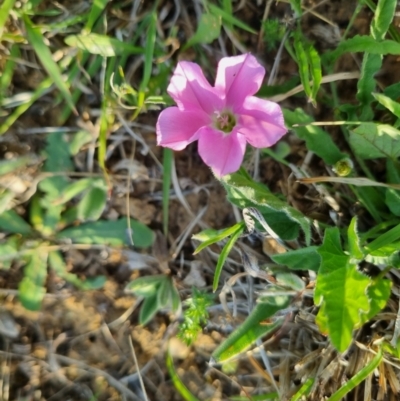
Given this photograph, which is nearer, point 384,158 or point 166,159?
point 384,158

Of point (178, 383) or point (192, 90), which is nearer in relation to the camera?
point (192, 90)

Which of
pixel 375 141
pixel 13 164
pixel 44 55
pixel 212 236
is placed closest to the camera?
pixel 375 141

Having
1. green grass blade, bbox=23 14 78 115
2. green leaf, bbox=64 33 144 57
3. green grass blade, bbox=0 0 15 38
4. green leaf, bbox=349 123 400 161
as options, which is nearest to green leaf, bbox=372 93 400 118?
green leaf, bbox=349 123 400 161

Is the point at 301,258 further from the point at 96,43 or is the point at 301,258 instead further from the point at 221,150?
the point at 96,43

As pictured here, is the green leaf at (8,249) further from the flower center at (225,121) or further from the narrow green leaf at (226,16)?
the narrow green leaf at (226,16)

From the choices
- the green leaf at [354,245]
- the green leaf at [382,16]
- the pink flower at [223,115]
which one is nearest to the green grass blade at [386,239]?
the green leaf at [354,245]

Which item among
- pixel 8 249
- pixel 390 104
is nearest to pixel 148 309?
pixel 8 249

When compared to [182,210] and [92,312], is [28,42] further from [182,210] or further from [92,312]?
[92,312]

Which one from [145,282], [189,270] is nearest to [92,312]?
[145,282]
